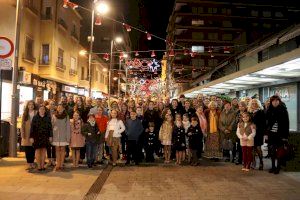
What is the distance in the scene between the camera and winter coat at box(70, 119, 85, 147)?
1134cm

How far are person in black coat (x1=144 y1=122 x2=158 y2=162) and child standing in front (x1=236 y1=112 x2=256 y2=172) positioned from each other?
305 cm

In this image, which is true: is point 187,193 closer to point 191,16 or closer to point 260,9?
point 191,16

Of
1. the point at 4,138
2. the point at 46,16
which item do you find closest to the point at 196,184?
the point at 4,138

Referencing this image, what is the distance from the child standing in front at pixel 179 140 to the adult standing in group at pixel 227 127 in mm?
1417

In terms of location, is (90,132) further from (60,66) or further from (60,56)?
(60,56)

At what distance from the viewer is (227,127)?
12625 millimetres

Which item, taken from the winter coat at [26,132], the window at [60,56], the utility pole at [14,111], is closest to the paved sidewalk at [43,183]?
the winter coat at [26,132]

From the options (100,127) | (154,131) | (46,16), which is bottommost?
(154,131)

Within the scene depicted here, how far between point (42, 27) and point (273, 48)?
15805 millimetres

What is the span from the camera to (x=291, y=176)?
1012 centimetres

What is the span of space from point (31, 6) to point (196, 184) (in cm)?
1938

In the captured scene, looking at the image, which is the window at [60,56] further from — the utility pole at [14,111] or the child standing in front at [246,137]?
the child standing in front at [246,137]

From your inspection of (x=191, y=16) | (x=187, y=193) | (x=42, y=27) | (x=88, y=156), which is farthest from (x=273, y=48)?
(x=191, y=16)

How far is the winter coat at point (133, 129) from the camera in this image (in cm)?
1229
